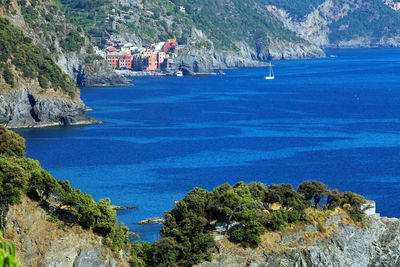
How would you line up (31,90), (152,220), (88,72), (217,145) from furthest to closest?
1. (88,72)
2. (31,90)
3. (217,145)
4. (152,220)

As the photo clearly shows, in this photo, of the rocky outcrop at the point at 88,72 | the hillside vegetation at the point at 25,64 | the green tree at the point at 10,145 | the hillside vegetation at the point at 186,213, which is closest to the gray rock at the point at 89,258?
the hillside vegetation at the point at 186,213

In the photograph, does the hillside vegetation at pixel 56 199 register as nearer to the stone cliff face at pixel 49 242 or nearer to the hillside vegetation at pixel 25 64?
the stone cliff face at pixel 49 242

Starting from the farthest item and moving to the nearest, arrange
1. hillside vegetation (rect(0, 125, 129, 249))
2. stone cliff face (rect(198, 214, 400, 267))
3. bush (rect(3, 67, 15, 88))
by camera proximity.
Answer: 1. bush (rect(3, 67, 15, 88))
2. stone cliff face (rect(198, 214, 400, 267))
3. hillside vegetation (rect(0, 125, 129, 249))

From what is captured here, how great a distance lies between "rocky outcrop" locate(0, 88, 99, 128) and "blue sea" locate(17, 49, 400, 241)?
268cm

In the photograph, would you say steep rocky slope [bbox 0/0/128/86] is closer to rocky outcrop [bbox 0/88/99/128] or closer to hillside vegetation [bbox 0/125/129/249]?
rocky outcrop [bbox 0/88/99/128]

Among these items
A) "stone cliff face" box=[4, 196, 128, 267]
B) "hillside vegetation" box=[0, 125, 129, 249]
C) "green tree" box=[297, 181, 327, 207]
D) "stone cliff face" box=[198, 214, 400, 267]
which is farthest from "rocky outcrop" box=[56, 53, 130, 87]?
"stone cliff face" box=[198, 214, 400, 267]

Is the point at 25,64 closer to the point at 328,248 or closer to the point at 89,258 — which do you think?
the point at 89,258

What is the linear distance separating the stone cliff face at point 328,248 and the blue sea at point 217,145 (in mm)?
17636

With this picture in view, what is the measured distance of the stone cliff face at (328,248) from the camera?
41000 mm

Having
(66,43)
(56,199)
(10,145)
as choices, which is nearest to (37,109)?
(10,145)

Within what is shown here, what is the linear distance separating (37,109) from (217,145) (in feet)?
91.2

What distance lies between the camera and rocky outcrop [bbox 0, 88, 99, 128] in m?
103

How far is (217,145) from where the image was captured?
317 ft

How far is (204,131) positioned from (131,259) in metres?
68.4
